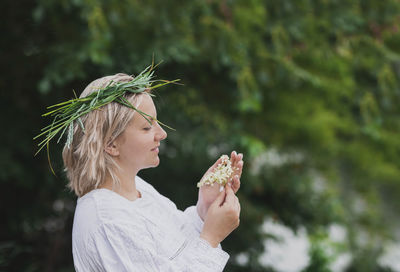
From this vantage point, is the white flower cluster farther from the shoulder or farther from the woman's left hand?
the shoulder

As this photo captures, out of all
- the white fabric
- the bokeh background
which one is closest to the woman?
the white fabric

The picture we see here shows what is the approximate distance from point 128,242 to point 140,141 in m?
0.35

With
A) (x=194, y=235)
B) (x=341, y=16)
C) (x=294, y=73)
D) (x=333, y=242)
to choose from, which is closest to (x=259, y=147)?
(x=294, y=73)

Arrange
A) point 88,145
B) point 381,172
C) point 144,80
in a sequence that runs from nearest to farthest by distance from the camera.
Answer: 1. point 88,145
2. point 144,80
3. point 381,172

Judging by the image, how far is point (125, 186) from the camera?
165 cm

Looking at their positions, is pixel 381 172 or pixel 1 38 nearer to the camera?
pixel 1 38

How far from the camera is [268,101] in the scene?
196 inches

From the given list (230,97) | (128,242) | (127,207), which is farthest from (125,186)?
(230,97)

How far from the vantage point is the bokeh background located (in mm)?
3887

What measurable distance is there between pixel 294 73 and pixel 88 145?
289cm

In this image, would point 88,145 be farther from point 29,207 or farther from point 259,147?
point 29,207

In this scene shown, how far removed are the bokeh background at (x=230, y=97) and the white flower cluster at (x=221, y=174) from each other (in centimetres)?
205

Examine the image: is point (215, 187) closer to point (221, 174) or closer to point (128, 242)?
point (221, 174)

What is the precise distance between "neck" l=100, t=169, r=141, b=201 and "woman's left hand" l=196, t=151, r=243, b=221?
26cm
